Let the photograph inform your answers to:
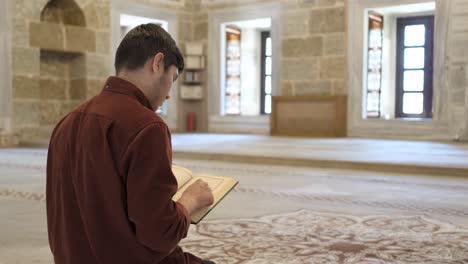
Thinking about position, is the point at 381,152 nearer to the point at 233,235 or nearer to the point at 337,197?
the point at 337,197

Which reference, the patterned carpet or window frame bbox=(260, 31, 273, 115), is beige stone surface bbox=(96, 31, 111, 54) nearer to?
window frame bbox=(260, 31, 273, 115)

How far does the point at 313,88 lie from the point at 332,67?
536 mm

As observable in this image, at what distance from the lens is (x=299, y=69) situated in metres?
10.3

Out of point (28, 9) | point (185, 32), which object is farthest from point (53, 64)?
point (185, 32)

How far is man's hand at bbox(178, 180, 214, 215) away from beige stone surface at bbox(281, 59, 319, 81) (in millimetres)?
8840

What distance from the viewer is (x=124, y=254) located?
128cm

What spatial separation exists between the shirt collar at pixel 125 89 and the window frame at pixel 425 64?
9.67m

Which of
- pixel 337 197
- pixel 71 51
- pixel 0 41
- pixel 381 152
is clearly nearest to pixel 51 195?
pixel 337 197

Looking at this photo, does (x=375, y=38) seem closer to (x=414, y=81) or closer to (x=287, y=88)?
(x=414, y=81)

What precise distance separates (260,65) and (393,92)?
10.2 feet

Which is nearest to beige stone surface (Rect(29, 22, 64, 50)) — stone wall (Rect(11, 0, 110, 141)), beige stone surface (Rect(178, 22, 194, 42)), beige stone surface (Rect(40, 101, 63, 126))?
stone wall (Rect(11, 0, 110, 141))

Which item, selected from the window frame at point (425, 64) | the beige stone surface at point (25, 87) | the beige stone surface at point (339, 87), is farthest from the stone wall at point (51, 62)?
the window frame at point (425, 64)

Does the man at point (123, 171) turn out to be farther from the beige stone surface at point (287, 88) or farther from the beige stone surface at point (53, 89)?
the beige stone surface at point (287, 88)

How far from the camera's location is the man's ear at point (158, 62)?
1306mm
